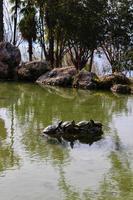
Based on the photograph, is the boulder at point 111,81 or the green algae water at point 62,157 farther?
the boulder at point 111,81

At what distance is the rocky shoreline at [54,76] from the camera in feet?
50.6

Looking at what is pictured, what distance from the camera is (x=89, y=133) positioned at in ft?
24.7

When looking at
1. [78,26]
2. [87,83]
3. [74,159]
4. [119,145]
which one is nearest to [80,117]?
[119,145]

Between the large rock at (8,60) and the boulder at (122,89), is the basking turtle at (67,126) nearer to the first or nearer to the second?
the boulder at (122,89)

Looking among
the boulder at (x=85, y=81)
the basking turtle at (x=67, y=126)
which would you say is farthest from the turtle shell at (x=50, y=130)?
the boulder at (x=85, y=81)

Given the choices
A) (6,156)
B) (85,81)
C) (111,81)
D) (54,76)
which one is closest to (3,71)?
(54,76)

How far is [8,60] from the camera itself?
61.4 feet

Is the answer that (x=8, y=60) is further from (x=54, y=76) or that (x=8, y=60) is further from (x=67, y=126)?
(x=67, y=126)

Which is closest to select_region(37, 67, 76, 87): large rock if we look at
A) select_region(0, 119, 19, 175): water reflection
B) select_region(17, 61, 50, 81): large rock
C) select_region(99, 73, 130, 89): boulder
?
select_region(17, 61, 50, 81): large rock

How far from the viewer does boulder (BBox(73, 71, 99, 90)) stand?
15391 mm

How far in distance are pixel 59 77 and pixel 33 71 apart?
1.89m

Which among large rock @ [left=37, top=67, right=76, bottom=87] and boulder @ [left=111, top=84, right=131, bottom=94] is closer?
boulder @ [left=111, top=84, right=131, bottom=94]

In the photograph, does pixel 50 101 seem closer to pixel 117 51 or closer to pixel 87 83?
pixel 87 83

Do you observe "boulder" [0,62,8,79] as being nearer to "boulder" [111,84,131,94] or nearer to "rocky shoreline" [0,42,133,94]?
"rocky shoreline" [0,42,133,94]
